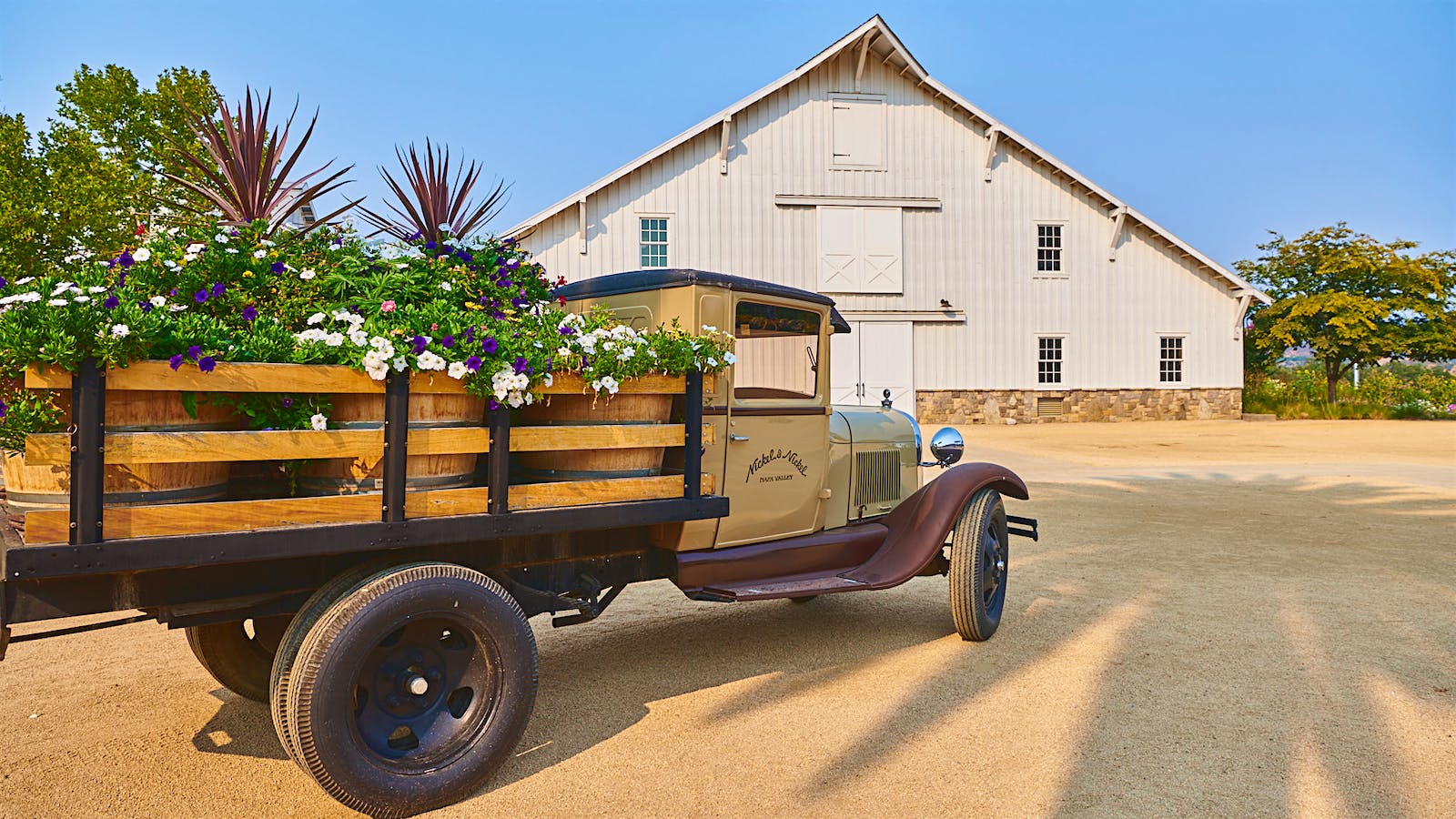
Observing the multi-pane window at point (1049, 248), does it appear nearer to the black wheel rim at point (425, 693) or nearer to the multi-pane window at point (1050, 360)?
the multi-pane window at point (1050, 360)

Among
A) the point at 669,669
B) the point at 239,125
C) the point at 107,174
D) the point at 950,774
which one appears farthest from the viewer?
the point at 107,174

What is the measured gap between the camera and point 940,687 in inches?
178

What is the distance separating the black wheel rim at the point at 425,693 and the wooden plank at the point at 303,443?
24.2 inches

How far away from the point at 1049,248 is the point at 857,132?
583 cm

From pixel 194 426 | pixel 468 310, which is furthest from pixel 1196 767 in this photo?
pixel 194 426

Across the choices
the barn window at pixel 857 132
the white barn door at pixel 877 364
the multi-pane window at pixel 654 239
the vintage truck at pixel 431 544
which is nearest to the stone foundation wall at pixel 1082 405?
the white barn door at pixel 877 364

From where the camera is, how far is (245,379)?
294 centimetres

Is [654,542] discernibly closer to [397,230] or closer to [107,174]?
[397,230]

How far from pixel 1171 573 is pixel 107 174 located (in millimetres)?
20470

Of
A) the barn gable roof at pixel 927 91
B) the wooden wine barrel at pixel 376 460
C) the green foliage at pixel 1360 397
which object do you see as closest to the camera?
the wooden wine barrel at pixel 376 460

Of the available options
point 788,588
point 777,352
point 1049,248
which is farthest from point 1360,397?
point 788,588

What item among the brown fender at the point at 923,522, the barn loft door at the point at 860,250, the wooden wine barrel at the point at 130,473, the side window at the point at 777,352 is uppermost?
the barn loft door at the point at 860,250

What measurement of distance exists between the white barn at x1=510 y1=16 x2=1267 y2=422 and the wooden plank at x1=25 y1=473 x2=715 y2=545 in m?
18.7

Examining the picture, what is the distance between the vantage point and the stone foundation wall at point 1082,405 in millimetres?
24016
